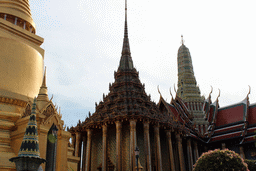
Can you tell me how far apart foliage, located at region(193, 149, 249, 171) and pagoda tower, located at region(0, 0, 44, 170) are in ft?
36.9

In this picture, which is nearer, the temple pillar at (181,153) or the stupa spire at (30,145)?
the stupa spire at (30,145)

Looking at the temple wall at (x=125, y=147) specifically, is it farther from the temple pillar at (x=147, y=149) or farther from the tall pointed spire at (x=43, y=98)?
the tall pointed spire at (x=43, y=98)

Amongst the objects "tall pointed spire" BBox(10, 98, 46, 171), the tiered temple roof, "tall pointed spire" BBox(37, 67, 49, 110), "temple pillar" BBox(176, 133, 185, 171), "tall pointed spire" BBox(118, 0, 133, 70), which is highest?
"tall pointed spire" BBox(118, 0, 133, 70)

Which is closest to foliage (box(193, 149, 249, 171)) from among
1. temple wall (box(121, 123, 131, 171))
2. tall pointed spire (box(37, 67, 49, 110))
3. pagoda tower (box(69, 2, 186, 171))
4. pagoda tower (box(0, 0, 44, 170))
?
pagoda tower (box(69, 2, 186, 171))

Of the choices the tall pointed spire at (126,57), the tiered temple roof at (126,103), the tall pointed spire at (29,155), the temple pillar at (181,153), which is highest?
the tall pointed spire at (126,57)

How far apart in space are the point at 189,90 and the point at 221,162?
82.2ft

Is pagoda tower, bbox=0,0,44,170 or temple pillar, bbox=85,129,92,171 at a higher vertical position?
pagoda tower, bbox=0,0,44,170

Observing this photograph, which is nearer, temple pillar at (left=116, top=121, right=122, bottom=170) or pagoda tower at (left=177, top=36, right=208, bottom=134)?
temple pillar at (left=116, top=121, right=122, bottom=170)

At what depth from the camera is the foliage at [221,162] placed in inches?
651

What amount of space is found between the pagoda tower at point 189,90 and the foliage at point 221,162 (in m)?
19.0

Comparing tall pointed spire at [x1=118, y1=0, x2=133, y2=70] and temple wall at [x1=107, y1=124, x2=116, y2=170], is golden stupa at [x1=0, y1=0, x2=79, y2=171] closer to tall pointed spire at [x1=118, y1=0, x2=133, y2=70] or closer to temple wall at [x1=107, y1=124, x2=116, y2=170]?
temple wall at [x1=107, y1=124, x2=116, y2=170]

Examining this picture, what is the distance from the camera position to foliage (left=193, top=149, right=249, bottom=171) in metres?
16.5

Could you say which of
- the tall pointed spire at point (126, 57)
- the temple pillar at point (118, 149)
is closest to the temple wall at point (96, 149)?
the temple pillar at point (118, 149)

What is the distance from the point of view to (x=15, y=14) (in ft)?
68.3
